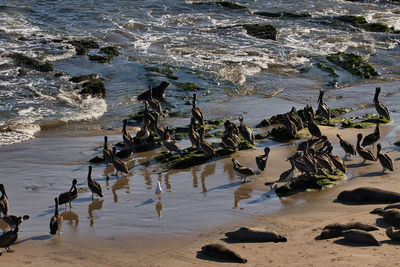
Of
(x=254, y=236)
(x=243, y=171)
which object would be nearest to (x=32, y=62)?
(x=243, y=171)

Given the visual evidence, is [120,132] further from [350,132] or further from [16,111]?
[350,132]

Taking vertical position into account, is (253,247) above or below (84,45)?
below

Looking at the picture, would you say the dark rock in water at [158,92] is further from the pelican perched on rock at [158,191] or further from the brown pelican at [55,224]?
the brown pelican at [55,224]

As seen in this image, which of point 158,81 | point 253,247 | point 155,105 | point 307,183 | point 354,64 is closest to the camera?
point 253,247

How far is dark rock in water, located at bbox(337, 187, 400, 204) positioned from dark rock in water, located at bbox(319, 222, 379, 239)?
5.69ft

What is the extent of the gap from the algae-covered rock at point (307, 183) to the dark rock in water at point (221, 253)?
3.35 m

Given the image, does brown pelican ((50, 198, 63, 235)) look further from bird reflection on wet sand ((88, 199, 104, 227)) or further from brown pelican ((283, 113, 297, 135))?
brown pelican ((283, 113, 297, 135))

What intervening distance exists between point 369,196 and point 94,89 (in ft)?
45.1

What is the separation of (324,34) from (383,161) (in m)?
21.7

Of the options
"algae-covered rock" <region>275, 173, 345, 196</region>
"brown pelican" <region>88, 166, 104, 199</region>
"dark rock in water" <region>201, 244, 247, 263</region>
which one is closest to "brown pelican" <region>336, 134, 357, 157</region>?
"algae-covered rock" <region>275, 173, 345, 196</region>

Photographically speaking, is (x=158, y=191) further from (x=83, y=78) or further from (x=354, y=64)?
(x=354, y=64)

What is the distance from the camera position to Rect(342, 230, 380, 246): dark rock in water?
10.6 meters

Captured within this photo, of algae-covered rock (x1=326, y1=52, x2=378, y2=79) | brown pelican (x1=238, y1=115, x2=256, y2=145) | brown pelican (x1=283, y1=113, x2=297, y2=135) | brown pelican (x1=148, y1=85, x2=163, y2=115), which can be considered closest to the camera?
brown pelican (x1=238, y1=115, x2=256, y2=145)

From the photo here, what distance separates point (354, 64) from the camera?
28234 millimetres
